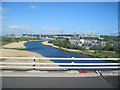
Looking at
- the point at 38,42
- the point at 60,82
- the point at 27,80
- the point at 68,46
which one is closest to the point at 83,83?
the point at 60,82

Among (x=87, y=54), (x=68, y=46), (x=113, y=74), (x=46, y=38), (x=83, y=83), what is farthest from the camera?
(x=46, y=38)

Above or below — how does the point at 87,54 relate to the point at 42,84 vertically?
below

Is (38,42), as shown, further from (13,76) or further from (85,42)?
(13,76)

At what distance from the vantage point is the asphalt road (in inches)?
120

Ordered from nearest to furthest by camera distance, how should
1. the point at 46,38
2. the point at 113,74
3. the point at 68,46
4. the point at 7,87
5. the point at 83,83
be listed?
the point at 7,87
the point at 83,83
the point at 113,74
the point at 68,46
the point at 46,38

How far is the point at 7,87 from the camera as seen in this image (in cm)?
295

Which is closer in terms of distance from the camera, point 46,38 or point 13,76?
point 13,76

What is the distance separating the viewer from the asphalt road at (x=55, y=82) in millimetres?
3037

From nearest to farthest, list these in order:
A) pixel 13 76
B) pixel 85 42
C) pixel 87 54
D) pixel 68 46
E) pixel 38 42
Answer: pixel 13 76
pixel 87 54
pixel 85 42
pixel 68 46
pixel 38 42

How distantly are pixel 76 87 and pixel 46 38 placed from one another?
32042mm

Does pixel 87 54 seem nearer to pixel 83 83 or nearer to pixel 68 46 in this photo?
pixel 68 46

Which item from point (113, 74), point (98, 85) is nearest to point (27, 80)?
point (98, 85)

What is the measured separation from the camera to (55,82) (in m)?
3.23

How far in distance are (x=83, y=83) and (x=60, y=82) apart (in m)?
0.64
